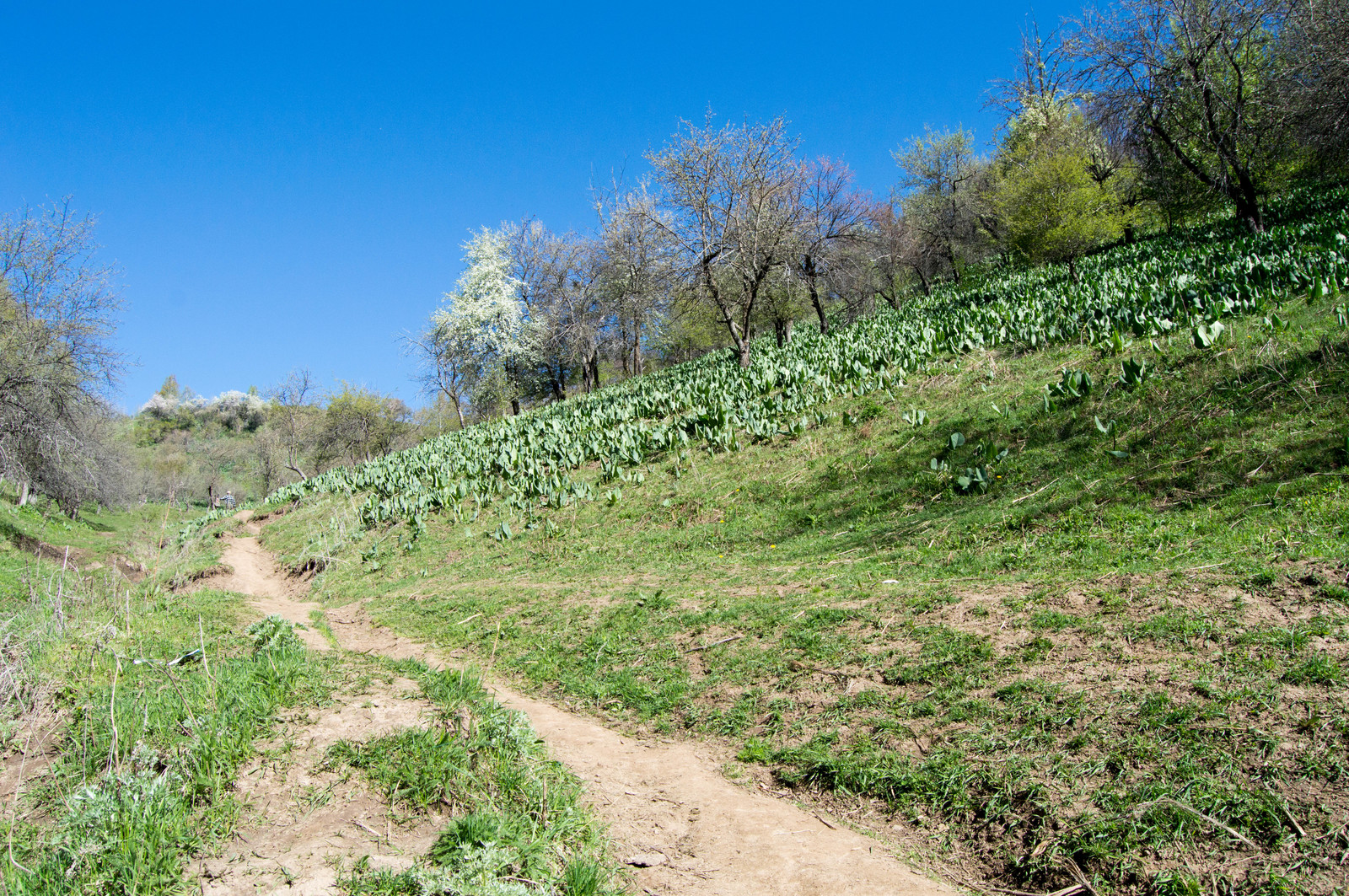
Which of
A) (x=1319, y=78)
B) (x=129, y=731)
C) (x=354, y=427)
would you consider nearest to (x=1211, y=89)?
(x=1319, y=78)

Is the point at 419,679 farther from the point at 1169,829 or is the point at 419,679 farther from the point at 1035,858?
the point at 1169,829

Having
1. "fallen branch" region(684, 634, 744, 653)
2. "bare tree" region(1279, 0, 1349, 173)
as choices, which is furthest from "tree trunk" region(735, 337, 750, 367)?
"bare tree" region(1279, 0, 1349, 173)

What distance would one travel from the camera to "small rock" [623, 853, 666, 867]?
310cm

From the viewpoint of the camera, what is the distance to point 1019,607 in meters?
4.75

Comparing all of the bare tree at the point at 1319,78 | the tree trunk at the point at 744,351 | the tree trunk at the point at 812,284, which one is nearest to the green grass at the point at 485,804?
the tree trunk at the point at 744,351

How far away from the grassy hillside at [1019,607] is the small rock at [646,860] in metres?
0.97

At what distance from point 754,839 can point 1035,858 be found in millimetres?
1197

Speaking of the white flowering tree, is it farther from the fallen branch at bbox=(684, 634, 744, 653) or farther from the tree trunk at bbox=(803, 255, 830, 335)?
the fallen branch at bbox=(684, 634, 744, 653)

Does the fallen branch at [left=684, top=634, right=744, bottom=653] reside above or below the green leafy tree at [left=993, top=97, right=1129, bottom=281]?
below

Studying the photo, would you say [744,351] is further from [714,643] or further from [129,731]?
[129,731]

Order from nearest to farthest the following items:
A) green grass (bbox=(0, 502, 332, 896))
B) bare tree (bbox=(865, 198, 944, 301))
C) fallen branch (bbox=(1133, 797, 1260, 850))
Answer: fallen branch (bbox=(1133, 797, 1260, 850))
green grass (bbox=(0, 502, 332, 896))
bare tree (bbox=(865, 198, 944, 301))

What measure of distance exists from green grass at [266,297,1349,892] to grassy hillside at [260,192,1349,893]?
2cm

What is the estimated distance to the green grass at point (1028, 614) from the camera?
9.76 feet

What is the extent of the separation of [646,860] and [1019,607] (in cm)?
308
